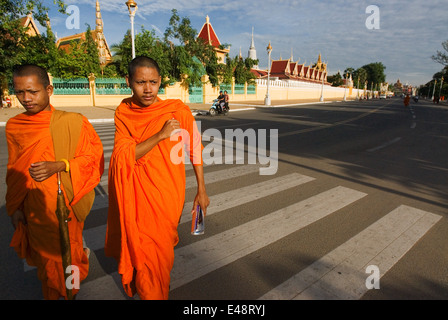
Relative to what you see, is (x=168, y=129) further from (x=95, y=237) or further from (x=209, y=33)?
(x=209, y=33)

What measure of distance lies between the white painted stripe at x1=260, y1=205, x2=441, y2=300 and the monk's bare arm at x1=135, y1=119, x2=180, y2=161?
1526 millimetres

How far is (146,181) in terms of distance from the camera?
6.26ft

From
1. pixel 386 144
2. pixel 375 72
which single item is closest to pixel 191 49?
pixel 386 144

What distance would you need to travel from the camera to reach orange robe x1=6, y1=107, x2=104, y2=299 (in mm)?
1916

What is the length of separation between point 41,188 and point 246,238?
2.11 m

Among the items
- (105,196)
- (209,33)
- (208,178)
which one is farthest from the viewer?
(209,33)

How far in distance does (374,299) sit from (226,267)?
1272 millimetres

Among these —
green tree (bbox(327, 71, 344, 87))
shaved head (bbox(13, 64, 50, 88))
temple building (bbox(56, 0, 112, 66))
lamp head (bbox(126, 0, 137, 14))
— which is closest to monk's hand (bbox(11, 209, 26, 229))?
shaved head (bbox(13, 64, 50, 88))

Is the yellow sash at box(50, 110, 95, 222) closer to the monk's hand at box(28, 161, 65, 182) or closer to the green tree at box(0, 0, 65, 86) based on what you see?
the monk's hand at box(28, 161, 65, 182)

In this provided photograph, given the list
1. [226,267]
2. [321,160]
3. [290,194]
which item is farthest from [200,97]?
[226,267]

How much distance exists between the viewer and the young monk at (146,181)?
6.19 ft

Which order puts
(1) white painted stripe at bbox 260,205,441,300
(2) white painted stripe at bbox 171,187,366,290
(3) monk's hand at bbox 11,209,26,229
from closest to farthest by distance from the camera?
(3) monk's hand at bbox 11,209,26,229
(1) white painted stripe at bbox 260,205,441,300
(2) white painted stripe at bbox 171,187,366,290

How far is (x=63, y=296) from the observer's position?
84.6 inches
